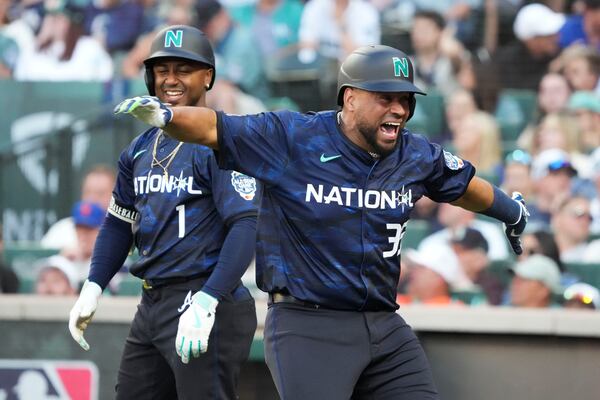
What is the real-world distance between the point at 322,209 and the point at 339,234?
0.11 metres

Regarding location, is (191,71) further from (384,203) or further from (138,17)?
(138,17)

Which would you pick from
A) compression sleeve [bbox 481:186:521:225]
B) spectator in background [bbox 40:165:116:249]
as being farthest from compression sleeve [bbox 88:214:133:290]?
spectator in background [bbox 40:165:116:249]

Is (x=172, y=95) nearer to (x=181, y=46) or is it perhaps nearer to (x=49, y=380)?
(x=181, y=46)

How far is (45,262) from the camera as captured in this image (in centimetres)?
825

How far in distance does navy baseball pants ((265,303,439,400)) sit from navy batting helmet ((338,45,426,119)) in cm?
82

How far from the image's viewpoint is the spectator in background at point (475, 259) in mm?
7441

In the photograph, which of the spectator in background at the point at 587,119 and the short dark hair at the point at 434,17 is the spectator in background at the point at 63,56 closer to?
the short dark hair at the point at 434,17

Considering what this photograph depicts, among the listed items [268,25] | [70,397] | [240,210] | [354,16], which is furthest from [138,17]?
[240,210]

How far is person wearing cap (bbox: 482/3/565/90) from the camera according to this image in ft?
30.9

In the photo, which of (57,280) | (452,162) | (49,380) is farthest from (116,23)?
(452,162)

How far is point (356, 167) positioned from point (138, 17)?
268 inches

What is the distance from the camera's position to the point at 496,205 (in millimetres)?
4766

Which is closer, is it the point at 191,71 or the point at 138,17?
the point at 191,71

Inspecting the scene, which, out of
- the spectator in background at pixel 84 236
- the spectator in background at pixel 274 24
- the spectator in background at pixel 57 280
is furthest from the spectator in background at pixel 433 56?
the spectator in background at pixel 57 280
